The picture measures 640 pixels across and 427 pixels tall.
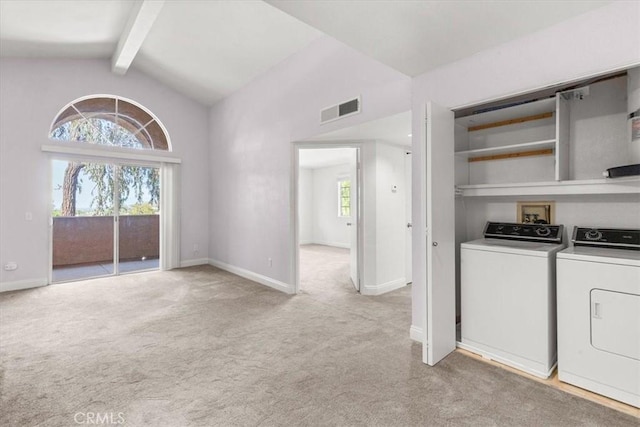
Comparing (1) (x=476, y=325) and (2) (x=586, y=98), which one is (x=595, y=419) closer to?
(1) (x=476, y=325)

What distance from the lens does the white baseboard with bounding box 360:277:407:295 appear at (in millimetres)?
4191

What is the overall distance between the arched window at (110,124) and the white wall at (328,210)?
4.74m

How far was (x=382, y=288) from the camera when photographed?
14.0 feet

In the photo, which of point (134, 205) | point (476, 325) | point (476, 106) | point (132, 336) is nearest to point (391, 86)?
point (476, 106)

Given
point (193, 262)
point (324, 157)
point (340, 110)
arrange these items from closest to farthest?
point (340, 110), point (193, 262), point (324, 157)

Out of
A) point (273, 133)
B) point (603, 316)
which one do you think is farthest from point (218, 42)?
point (603, 316)

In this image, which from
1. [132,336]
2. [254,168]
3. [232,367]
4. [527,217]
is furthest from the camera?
[254,168]

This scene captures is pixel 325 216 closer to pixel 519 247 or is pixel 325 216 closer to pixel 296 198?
pixel 296 198

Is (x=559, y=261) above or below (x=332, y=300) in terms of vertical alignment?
above

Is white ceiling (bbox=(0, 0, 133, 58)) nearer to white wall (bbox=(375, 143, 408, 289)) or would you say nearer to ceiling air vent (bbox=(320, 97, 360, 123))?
ceiling air vent (bbox=(320, 97, 360, 123))

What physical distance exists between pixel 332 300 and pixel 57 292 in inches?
153

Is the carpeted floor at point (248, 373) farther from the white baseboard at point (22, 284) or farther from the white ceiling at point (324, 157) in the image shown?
the white ceiling at point (324, 157)

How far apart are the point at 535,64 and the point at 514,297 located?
1.63 metres

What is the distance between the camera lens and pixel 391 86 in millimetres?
3049
